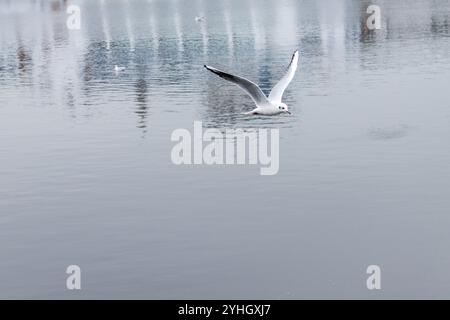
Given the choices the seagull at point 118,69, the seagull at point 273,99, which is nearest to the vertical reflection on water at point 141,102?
the seagull at point 118,69

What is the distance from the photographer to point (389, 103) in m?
92.8

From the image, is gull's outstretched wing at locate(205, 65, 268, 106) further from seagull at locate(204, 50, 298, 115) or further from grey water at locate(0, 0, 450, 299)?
grey water at locate(0, 0, 450, 299)

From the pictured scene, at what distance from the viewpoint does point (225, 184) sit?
6450cm

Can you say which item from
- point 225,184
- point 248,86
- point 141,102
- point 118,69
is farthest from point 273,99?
point 118,69

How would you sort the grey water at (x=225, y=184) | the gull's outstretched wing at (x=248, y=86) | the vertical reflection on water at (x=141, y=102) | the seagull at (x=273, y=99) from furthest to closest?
the vertical reflection on water at (x=141, y=102) → the grey water at (x=225, y=184) → the seagull at (x=273, y=99) → the gull's outstretched wing at (x=248, y=86)

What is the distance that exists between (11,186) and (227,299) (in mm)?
26612

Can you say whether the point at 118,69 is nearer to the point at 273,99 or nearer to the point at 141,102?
the point at 141,102

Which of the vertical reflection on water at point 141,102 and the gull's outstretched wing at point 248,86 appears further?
the vertical reflection on water at point 141,102

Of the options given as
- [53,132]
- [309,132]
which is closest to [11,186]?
[53,132]

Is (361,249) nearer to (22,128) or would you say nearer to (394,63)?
(22,128)

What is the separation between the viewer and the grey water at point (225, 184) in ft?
155

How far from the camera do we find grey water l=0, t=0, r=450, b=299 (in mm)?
47344

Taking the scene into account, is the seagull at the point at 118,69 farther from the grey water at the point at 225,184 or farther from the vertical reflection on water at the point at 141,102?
the vertical reflection on water at the point at 141,102

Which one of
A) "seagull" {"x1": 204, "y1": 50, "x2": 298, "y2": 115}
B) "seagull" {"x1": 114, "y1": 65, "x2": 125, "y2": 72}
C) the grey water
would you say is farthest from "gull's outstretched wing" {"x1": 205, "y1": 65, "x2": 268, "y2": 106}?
"seagull" {"x1": 114, "y1": 65, "x2": 125, "y2": 72}
